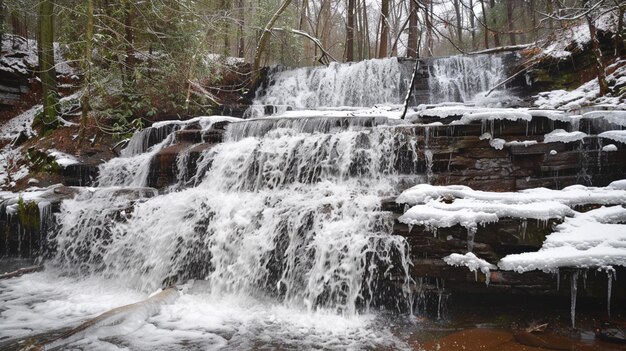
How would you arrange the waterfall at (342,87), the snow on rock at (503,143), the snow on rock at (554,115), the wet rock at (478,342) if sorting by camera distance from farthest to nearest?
the waterfall at (342,87) → the snow on rock at (554,115) → the snow on rock at (503,143) → the wet rock at (478,342)

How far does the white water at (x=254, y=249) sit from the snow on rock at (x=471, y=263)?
0.56 metres

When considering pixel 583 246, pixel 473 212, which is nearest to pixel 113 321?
pixel 473 212

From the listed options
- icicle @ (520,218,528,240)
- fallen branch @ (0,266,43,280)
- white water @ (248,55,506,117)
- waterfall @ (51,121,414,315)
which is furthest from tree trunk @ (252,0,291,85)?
icicle @ (520,218,528,240)

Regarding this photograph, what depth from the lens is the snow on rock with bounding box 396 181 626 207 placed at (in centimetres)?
419

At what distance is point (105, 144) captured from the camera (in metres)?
9.74

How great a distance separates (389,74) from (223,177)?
23.9ft

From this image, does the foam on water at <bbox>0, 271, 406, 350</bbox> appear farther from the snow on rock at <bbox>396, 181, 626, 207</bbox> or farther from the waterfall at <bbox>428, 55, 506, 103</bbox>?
the waterfall at <bbox>428, 55, 506, 103</bbox>

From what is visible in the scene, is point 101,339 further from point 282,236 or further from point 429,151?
point 429,151

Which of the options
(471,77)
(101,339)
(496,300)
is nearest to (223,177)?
(101,339)

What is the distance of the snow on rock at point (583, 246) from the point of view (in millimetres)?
3541

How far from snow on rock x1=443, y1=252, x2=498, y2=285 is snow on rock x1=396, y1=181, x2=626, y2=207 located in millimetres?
821

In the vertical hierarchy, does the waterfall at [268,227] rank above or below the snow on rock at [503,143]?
below

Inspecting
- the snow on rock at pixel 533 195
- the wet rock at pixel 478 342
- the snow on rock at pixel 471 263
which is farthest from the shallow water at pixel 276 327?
the snow on rock at pixel 533 195

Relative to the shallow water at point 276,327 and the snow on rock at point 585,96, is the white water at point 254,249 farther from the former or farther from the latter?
the snow on rock at point 585,96
